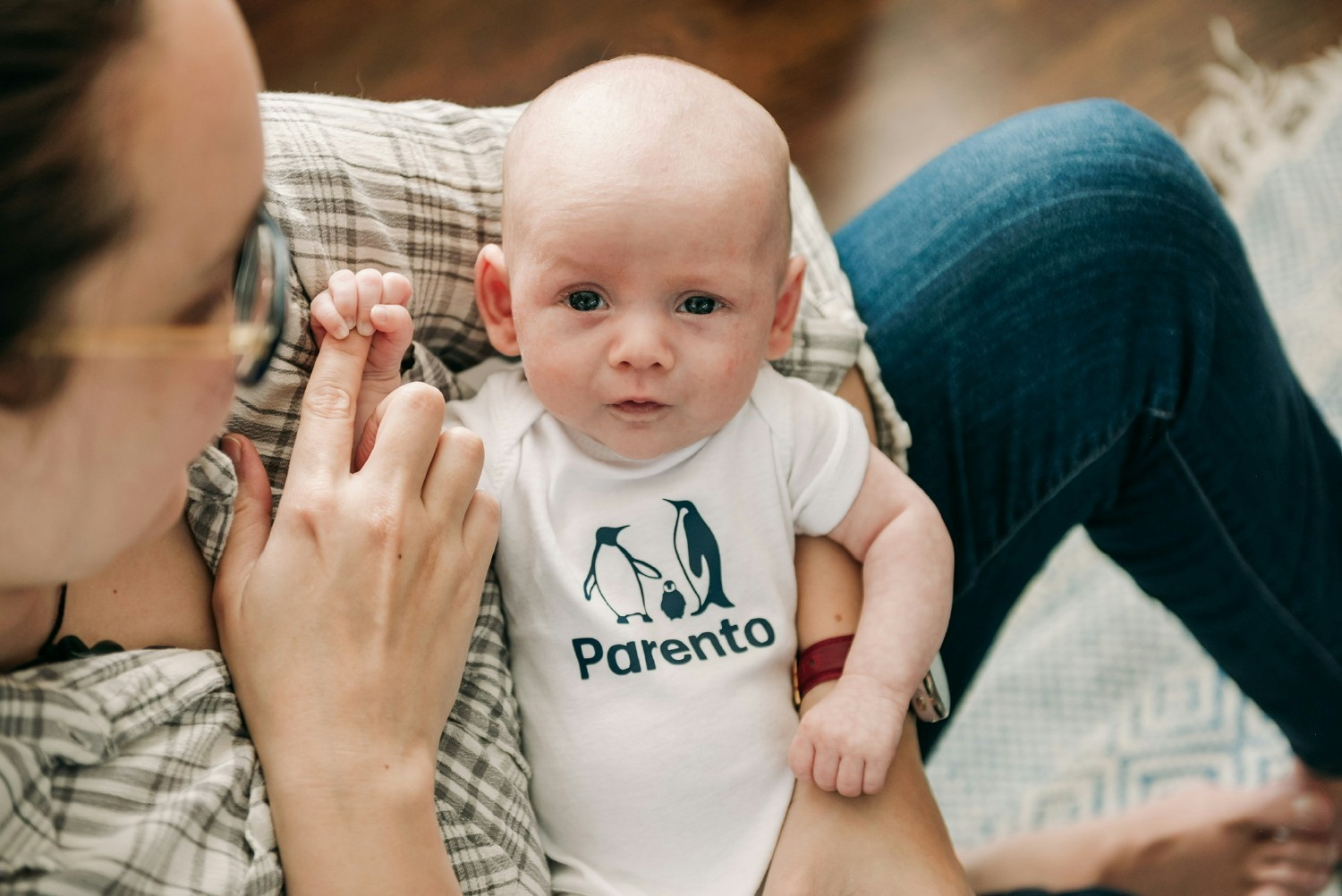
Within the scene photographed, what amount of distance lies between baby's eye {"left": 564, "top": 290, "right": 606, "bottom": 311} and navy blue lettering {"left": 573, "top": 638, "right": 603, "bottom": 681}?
0.29 meters

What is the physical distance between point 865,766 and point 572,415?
0.39 m

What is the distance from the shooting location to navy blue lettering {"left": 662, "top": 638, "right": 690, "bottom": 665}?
1.00 meters

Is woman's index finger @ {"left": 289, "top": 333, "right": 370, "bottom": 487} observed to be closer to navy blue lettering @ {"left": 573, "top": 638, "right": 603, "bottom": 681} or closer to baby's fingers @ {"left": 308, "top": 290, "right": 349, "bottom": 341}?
baby's fingers @ {"left": 308, "top": 290, "right": 349, "bottom": 341}

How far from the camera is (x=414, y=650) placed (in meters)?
0.87

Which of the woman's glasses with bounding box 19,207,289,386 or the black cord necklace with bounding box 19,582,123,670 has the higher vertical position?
the woman's glasses with bounding box 19,207,289,386

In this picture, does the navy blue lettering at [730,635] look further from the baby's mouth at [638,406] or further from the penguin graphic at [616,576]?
the baby's mouth at [638,406]

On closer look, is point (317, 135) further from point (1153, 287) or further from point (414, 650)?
point (1153, 287)

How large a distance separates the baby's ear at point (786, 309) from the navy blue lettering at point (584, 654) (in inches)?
12.0

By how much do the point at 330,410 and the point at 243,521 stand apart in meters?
0.11

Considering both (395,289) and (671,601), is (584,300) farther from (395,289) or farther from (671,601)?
(671,601)

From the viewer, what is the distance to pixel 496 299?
3.43ft

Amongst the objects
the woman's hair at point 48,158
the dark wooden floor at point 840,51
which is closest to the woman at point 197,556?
the woman's hair at point 48,158

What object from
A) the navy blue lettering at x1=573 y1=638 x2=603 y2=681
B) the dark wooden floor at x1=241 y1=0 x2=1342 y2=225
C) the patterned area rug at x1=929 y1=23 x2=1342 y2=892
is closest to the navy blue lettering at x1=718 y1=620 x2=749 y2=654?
the navy blue lettering at x1=573 y1=638 x2=603 y2=681

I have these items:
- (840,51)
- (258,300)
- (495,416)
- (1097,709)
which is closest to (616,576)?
(495,416)
